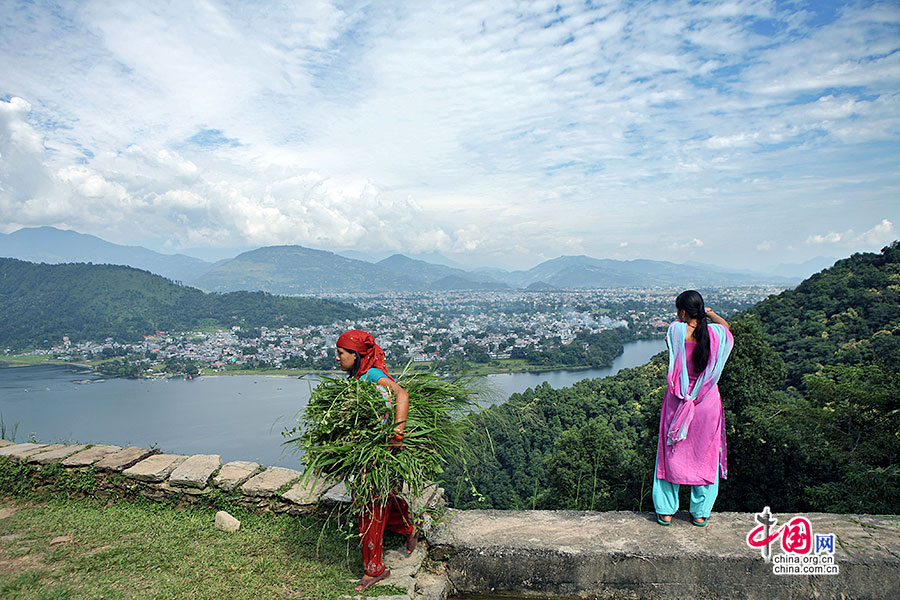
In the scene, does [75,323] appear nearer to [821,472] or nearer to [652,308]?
[821,472]

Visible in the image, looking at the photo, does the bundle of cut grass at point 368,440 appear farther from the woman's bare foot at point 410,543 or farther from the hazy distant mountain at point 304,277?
the hazy distant mountain at point 304,277

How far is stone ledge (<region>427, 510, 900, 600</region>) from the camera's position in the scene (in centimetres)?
212

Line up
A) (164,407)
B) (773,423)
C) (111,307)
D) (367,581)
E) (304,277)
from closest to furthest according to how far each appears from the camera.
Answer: (367,581), (773,423), (164,407), (111,307), (304,277)

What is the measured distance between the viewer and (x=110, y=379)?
4400 centimetres

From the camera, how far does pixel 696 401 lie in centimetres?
243

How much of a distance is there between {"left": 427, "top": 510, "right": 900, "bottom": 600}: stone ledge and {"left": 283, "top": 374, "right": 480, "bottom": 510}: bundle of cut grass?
484 mm

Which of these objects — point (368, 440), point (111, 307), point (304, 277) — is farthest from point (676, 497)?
point (304, 277)

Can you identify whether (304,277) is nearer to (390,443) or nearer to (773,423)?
(773,423)

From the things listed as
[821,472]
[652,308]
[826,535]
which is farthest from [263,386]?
[652,308]

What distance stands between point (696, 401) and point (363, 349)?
176 cm

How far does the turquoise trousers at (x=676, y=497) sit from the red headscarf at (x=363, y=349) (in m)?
1.64

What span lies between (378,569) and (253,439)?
27.5 m

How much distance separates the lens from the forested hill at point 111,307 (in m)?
59.9

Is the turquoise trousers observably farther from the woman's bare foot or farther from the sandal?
the sandal
